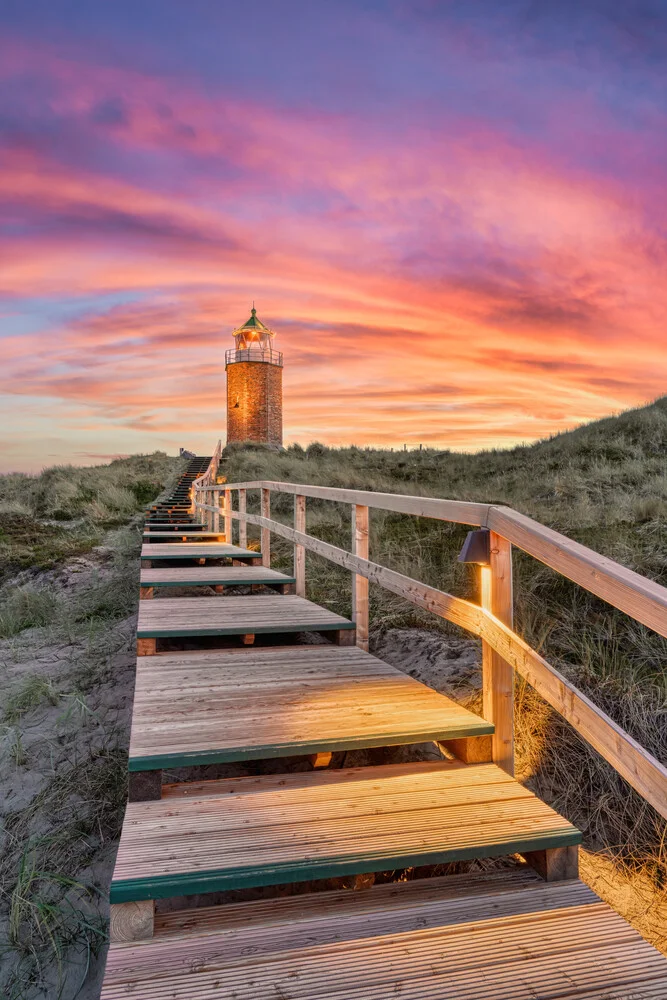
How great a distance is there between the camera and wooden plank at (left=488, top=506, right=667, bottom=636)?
1.47 meters

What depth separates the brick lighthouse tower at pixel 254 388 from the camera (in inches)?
1693

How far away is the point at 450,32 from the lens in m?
7.34

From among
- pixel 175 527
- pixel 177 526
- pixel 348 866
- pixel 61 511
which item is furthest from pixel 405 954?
pixel 61 511

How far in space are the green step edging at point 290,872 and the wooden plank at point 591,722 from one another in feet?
1.26

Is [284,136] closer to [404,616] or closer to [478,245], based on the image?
[478,245]

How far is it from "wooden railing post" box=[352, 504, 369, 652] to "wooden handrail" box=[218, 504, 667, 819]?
1.96 feet

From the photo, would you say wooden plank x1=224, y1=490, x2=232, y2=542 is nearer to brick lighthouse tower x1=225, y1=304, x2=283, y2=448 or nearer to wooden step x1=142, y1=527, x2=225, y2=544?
wooden step x1=142, y1=527, x2=225, y2=544

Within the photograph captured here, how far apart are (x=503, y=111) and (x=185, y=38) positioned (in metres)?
4.51

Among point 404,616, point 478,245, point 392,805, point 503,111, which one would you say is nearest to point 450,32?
point 503,111

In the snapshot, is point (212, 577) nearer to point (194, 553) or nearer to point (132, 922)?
point (194, 553)

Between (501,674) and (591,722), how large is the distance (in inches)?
29.2

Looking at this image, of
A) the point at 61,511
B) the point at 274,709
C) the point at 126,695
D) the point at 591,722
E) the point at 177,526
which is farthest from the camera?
the point at 61,511

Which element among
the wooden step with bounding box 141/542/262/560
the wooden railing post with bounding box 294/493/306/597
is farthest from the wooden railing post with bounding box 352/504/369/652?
the wooden step with bounding box 141/542/262/560

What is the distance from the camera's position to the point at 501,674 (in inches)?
101
